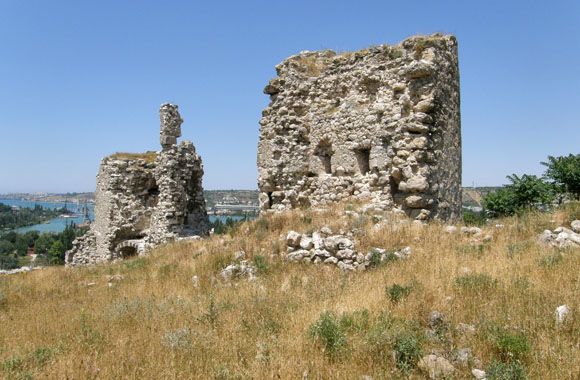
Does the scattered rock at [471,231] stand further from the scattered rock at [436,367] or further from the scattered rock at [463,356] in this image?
the scattered rock at [436,367]

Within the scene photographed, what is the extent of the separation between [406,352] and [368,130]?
866 cm

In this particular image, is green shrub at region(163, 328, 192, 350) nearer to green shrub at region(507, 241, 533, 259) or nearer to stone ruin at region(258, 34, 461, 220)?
green shrub at region(507, 241, 533, 259)

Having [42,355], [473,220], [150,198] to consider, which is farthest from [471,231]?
[150,198]

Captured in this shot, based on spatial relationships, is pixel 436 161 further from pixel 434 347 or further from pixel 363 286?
pixel 434 347

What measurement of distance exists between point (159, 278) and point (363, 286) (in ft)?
18.2

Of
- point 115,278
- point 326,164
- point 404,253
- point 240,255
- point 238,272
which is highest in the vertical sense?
point 326,164

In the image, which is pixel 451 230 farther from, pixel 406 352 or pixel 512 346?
pixel 406 352

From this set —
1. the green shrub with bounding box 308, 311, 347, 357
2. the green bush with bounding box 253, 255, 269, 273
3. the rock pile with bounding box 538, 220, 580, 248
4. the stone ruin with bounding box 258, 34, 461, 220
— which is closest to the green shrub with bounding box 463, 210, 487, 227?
the stone ruin with bounding box 258, 34, 461, 220

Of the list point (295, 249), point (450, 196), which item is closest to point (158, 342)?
point (295, 249)

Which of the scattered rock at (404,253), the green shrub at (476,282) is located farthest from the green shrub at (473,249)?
the green shrub at (476,282)

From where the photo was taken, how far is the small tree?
16.9 metres

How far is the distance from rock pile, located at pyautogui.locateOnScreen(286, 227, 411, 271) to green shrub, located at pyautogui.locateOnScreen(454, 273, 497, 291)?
2279mm

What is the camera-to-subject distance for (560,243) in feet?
24.8

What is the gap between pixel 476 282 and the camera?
19.0ft
